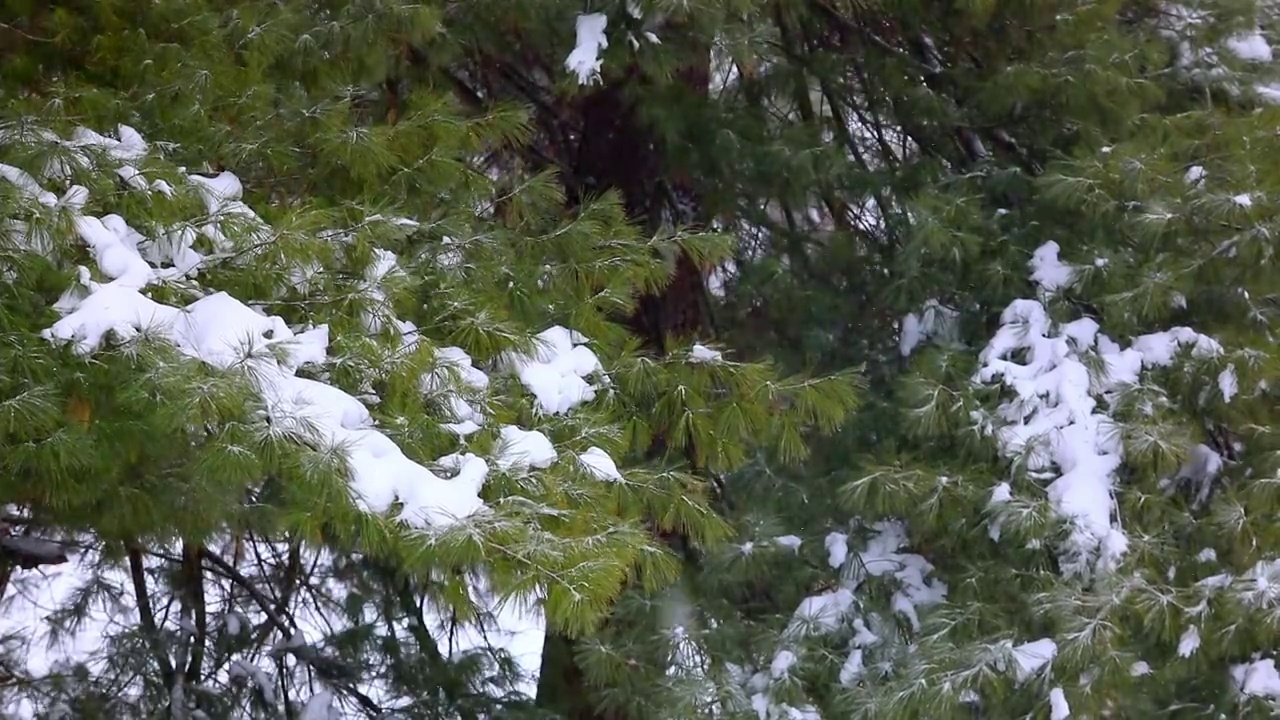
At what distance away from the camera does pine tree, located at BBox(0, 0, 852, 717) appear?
6.49ft

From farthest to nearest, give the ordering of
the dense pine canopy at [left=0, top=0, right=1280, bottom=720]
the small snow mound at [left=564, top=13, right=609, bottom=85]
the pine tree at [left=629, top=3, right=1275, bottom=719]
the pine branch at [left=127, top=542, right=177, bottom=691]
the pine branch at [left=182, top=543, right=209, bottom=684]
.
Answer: the pine branch at [left=182, top=543, right=209, bottom=684]
the pine branch at [left=127, top=542, right=177, bottom=691]
the small snow mound at [left=564, top=13, right=609, bottom=85]
the pine tree at [left=629, top=3, right=1275, bottom=719]
the dense pine canopy at [left=0, top=0, right=1280, bottom=720]

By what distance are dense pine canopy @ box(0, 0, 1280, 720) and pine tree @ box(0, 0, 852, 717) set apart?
13 millimetres

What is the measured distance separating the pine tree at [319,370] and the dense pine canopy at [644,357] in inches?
0.5

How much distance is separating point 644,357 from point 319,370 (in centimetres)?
103

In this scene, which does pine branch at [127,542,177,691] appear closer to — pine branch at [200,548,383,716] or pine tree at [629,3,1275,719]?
pine branch at [200,548,383,716]

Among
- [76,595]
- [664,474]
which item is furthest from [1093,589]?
[76,595]

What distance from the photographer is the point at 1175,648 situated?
3.20 m

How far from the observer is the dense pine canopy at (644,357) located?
84.3 inches

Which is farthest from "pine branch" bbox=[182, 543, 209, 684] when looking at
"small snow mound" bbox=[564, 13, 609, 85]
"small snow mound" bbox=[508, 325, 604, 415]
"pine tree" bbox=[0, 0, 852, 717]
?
"small snow mound" bbox=[564, 13, 609, 85]

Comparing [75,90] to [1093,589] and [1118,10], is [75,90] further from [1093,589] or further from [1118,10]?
[1118,10]

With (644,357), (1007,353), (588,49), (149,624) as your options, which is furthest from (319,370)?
(149,624)

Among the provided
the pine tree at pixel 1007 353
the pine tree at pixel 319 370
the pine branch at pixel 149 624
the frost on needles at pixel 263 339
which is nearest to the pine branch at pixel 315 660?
the pine tree at pixel 319 370

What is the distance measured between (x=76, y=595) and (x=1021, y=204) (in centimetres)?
425

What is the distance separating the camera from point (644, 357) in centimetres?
301
